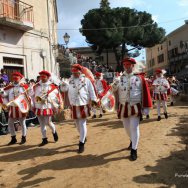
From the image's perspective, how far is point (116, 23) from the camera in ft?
149

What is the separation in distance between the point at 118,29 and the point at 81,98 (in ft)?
124

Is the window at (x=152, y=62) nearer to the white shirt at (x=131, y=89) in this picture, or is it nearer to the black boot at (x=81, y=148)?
the black boot at (x=81, y=148)

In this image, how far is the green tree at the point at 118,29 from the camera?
45.1 meters

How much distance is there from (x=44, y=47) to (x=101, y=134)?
11323 mm

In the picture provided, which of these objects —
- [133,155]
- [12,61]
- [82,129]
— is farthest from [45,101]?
[12,61]

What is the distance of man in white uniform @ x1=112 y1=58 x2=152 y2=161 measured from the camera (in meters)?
7.11

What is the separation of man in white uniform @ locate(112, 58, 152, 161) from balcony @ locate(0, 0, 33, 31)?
10.4 metres

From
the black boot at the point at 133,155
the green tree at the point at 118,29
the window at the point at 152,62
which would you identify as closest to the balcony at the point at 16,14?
the black boot at the point at 133,155

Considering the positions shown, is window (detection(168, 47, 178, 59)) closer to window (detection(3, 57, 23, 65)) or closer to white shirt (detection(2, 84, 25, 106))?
window (detection(3, 57, 23, 65))

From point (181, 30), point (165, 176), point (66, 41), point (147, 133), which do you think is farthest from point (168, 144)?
point (181, 30)

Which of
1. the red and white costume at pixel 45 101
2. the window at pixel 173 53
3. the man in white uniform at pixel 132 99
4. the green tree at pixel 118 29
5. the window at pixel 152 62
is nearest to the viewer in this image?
the man in white uniform at pixel 132 99

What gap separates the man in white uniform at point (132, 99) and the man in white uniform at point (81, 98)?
0.84m

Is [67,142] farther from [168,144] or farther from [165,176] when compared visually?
[165,176]

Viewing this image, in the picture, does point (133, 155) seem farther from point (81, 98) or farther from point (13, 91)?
point (13, 91)
